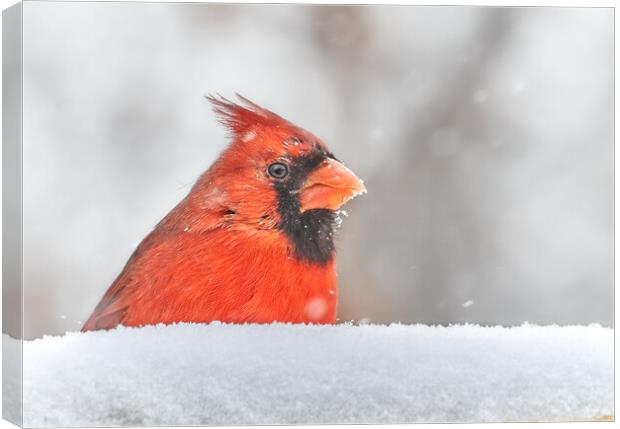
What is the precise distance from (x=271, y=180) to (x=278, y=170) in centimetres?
5

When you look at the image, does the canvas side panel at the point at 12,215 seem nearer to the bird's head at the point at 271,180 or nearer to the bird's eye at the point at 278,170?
Answer: the bird's head at the point at 271,180

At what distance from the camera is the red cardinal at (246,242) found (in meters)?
4.29

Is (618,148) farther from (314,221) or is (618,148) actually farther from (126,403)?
(126,403)

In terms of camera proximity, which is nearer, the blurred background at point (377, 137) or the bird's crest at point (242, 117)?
the blurred background at point (377, 137)

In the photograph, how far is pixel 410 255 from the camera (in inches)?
182

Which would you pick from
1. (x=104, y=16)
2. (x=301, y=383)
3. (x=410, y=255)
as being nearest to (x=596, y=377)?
(x=410, y=255)

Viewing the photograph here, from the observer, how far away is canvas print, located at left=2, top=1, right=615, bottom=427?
14.0 feet

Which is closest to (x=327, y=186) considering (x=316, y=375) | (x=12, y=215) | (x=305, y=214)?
(x=305, y=214)

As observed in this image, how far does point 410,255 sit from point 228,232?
0.87 m

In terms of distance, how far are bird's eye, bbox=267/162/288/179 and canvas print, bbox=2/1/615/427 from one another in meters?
0.01

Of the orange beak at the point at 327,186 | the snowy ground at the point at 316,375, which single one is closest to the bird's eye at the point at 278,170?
the orange beak at the point at 327,186

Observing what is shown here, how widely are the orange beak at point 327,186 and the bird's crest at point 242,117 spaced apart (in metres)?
0.27

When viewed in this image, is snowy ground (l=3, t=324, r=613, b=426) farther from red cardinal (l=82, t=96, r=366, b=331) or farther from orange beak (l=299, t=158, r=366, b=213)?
orange beak (l=299, t=158, r=366, b=213)

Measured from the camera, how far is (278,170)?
14.4 feet
